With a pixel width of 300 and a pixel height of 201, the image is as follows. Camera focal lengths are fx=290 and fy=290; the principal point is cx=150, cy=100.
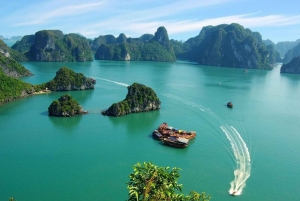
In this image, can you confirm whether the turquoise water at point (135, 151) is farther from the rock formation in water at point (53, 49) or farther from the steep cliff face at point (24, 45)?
the steep cliff face at point (24, 45)

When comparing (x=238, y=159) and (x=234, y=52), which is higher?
(x=234, y=52)

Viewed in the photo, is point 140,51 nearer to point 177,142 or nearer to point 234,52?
point 234,52

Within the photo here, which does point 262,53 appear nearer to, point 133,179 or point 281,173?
point 281,173

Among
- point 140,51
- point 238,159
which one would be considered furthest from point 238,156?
point 140,51

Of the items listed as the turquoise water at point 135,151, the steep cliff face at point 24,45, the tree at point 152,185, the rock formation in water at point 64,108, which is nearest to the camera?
the tree at point 152,185

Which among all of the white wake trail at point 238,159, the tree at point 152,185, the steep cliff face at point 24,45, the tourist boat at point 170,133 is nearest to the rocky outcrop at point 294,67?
the white wake trail at point 238,159

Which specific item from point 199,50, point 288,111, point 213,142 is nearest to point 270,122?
point 288,111
